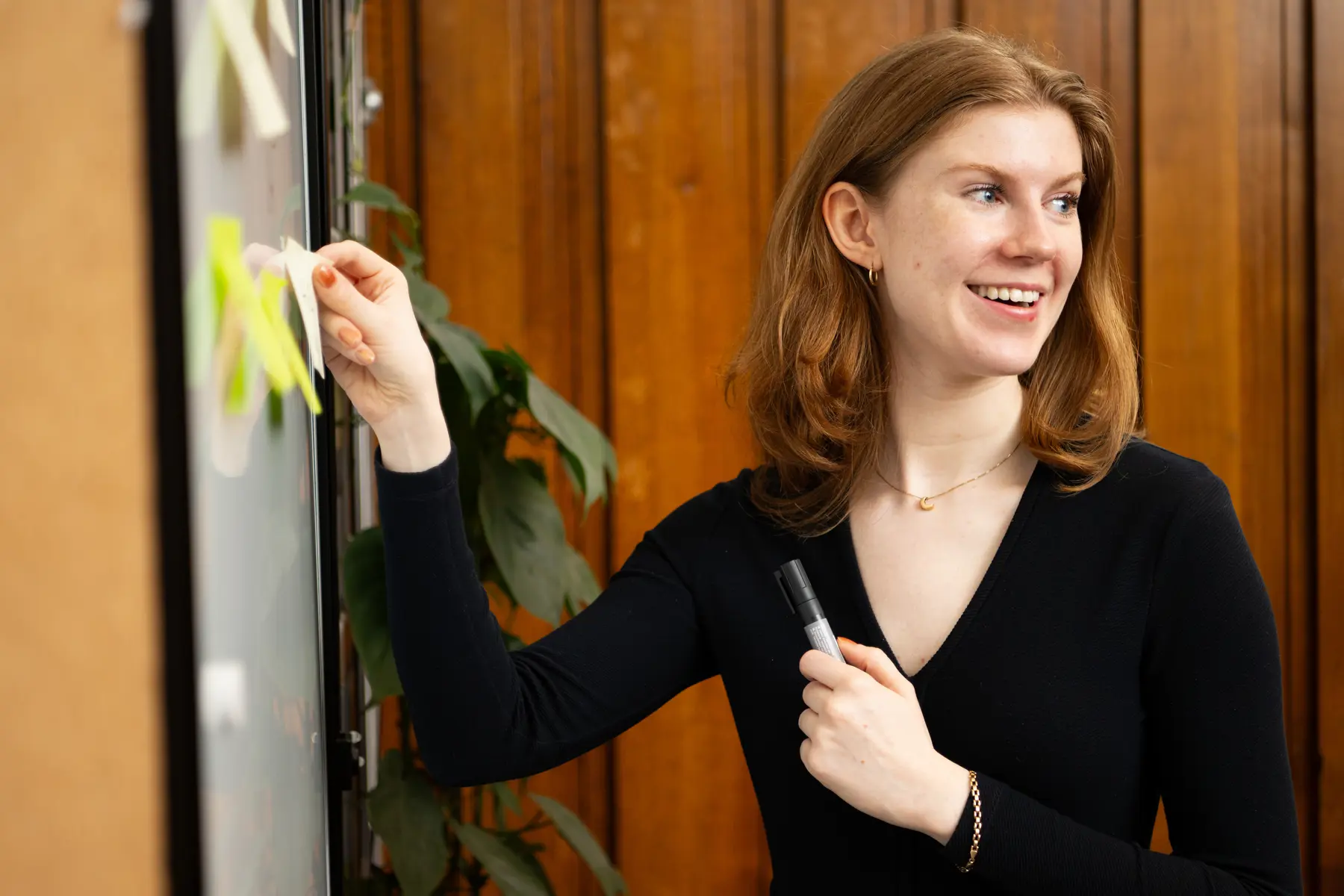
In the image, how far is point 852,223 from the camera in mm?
1075

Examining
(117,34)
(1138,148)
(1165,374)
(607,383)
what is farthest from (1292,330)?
(117,34)

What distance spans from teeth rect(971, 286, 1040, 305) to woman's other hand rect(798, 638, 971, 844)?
1.12 ft

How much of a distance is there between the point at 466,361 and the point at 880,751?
677 mm

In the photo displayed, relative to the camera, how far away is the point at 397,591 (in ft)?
2.73

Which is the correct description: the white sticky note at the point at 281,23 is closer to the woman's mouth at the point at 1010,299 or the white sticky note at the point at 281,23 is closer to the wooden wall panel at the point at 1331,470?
the woman's mouth at the point at 1010,299

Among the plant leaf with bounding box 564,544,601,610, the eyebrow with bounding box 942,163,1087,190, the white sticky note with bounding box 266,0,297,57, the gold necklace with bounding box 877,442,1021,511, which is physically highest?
the white sticky note with bounding box 266,0,297,57

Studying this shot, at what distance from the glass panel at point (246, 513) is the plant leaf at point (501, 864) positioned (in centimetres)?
57

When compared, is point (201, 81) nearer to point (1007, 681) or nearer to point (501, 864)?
point (1007, 681)

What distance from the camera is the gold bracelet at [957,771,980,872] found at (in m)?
0.81

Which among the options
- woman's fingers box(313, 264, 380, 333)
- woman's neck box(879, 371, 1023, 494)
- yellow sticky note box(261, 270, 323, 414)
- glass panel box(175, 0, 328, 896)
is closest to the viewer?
glass panel box(175, 0, 328, 896)

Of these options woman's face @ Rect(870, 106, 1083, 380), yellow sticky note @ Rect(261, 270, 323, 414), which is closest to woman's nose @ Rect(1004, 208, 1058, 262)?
woman's face @ Rect(870, 106, 1083, 380)

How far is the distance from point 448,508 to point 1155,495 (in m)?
0.59

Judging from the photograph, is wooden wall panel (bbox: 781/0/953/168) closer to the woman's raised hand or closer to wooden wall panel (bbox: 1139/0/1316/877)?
wooden wall panel (bbox: 1139/0/1316/877)

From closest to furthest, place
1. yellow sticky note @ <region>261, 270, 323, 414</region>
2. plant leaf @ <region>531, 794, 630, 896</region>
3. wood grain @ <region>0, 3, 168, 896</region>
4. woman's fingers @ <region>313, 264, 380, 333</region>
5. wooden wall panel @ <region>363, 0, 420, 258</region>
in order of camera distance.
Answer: wood grain @ <region>0, 3, 168, 896</region>, yellow sticky note @ <region>261, 270, 323, 414</region>, woman's fingers @ <region>313, 264, 380, 333</region>, plant leaf @ <region>531, 794, 630, 896</region>, wooden wall panel @ <region>363, 0, 420, 258</region>
